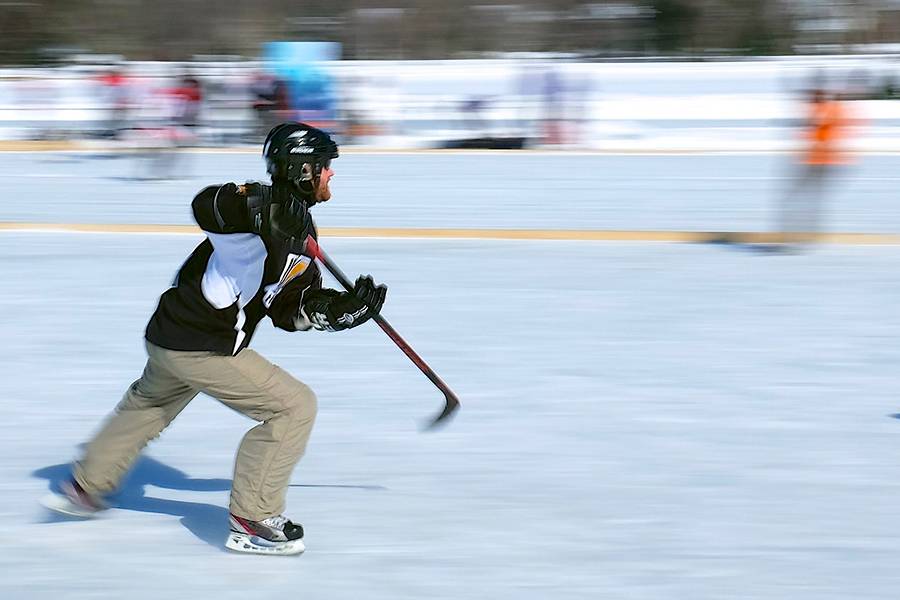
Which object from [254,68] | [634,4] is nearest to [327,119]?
[254,68]

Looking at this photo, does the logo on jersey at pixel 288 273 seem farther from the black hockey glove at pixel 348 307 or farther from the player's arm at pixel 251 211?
the player's arm at pixel 251 211

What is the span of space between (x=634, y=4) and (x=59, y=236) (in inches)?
629

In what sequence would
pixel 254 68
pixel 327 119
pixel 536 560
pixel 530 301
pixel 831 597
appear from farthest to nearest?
pixel 254 68 → pixel 327 119 → pixel 530 301 → pixel 536 560 → pixel 831 597

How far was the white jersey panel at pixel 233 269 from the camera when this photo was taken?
404 cm

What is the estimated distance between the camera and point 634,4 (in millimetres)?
24672

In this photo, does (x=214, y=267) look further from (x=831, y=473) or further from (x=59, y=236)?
(x=59, y=236)

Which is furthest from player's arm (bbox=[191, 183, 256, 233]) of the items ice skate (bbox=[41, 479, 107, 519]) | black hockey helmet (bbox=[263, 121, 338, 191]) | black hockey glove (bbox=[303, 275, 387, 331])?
ice skate (bbox=[41, 479, 107, 519])

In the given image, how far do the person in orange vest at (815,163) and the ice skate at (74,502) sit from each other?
7.33 metres

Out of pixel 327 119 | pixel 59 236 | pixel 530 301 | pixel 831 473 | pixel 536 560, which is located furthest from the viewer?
pixel 327 119

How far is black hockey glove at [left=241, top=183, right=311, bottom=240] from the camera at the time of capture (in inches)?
152

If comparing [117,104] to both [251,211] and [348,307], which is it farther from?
[251,211]

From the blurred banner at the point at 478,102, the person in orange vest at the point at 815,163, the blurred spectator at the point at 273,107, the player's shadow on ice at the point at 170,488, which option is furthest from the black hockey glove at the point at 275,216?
the blurred spectator at the point at 273,107

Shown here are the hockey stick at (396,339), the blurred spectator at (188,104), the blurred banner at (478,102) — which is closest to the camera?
the hockey stick at (396,339)

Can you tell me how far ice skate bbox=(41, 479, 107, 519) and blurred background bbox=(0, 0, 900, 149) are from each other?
11220 millimetres
